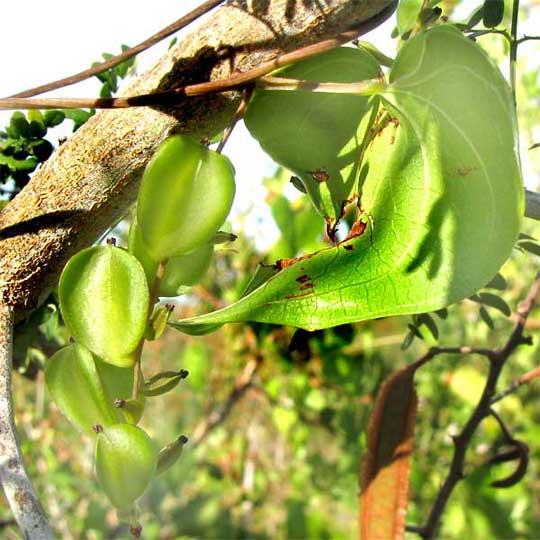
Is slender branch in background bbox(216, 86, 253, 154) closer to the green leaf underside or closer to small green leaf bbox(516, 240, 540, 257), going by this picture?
the green leaf underside

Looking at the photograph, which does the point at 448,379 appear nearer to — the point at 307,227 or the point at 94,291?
the point at 307,227

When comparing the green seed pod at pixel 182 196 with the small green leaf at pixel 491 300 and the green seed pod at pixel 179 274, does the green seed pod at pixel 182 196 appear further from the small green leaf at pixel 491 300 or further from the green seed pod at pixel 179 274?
the small green leaf at pixel 491 300

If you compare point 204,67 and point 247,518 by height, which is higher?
point 204,67

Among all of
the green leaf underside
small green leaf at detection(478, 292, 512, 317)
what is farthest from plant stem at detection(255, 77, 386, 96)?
small green leaf at detection(478, 292, 512, 317)

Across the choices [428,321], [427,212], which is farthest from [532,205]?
[428,321]

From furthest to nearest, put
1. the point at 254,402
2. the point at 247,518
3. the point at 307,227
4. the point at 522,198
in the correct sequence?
the point at 254,402 < the point at 247,518 < the point at 307,227 < the point at 522,198

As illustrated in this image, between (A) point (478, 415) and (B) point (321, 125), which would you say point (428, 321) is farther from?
(B) point (321, 125)

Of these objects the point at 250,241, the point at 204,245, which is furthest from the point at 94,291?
the point at 250,241
